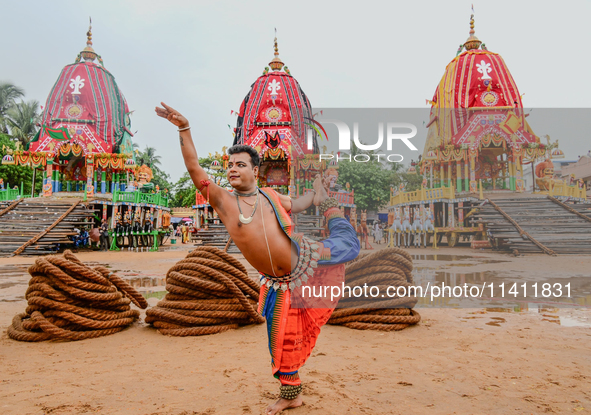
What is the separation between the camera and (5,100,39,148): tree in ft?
95.3

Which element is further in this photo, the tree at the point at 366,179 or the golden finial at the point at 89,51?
the golden finial at the point at 89,51

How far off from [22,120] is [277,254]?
35.6m

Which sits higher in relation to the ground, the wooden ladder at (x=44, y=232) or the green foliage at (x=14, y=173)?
the green foliage at (x=14, y=173)

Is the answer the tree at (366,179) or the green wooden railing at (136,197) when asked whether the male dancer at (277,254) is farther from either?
the green wooden railing at (136,197)

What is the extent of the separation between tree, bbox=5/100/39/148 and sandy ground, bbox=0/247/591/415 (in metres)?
31.7

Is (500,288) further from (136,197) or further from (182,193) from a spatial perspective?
(182,193)

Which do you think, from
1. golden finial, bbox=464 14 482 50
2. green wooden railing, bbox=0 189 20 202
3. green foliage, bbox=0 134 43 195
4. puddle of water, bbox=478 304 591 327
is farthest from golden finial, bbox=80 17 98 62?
puddle of water, bbox=478 304 591 327

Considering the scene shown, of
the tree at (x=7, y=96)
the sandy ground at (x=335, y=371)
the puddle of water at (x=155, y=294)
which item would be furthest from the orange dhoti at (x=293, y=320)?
the tree at (x=7, y=96)

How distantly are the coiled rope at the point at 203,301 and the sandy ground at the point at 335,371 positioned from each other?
16 centimetres

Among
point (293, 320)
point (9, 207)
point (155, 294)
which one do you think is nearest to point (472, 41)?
point (155, 294)

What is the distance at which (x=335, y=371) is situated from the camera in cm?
291

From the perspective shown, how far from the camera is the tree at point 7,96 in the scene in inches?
1193

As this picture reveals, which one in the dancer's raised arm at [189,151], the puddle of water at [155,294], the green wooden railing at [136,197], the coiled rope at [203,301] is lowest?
the puddle of water at [155,294]

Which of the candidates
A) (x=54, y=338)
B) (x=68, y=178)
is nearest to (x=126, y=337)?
(x=54, y=338)
